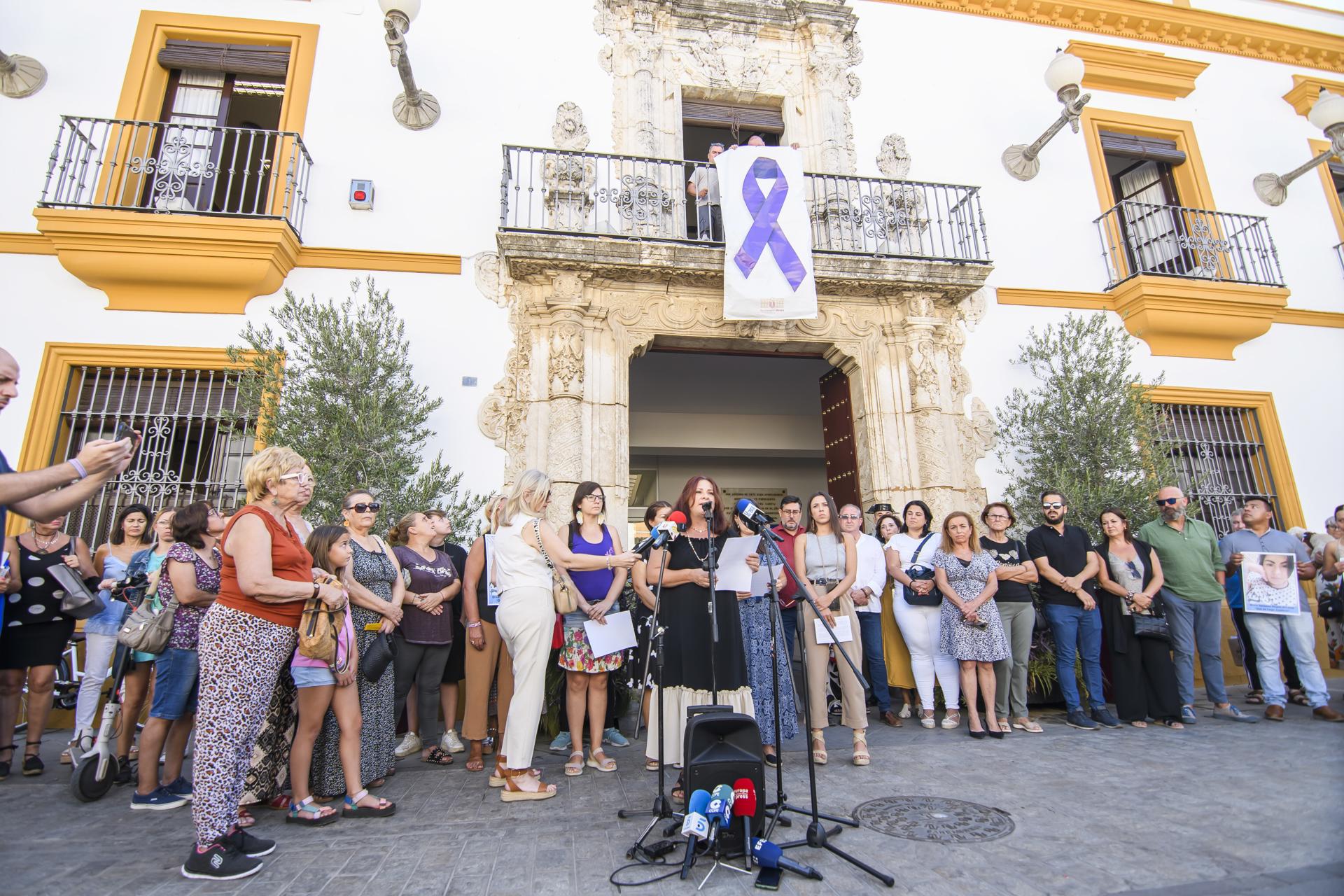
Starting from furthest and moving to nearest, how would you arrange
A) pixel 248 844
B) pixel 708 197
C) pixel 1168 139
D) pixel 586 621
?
pixel 1168 139, pixel 708 197, pixel 586 621, pixel 248 844

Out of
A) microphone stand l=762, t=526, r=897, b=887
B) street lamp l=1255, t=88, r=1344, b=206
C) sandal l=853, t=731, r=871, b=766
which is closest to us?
microphone stand l=762, t=526, r=897, b=887

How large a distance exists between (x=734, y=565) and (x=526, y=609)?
1.12 metres

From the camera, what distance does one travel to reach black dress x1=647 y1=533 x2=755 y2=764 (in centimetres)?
371

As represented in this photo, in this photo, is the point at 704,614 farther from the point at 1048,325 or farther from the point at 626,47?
the point at 626,47

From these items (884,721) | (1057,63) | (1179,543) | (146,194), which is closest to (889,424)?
(1179,543)

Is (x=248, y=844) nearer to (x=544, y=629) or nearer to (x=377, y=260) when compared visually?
(x=544, y=629)

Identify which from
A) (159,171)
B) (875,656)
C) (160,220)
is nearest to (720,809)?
(875,656)

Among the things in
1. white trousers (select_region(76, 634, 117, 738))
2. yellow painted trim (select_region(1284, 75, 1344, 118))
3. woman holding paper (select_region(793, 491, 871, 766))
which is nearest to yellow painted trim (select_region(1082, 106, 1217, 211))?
yellow painted trim (select_region(1284, 75, 1344, 118))

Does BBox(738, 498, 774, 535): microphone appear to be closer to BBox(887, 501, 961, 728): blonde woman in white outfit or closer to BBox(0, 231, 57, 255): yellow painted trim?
BBox(887, 501, 961, 728): blonde woman in white outfit

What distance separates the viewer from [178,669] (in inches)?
142

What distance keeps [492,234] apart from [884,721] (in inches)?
243

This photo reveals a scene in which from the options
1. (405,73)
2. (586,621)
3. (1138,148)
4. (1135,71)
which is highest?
(1135,71)

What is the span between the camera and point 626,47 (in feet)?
28.2

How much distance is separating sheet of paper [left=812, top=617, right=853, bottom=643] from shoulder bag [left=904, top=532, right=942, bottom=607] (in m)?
1.15
